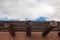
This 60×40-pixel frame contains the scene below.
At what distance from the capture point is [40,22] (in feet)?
18.9

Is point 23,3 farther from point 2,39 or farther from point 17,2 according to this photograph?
point 2,39

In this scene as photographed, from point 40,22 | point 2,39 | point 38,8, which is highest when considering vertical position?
point 38,8

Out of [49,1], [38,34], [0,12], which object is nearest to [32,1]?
[49,1]

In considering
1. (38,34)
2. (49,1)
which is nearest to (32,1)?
(49,1)

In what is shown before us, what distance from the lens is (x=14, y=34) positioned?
6.39 m

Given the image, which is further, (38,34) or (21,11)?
(21,11)

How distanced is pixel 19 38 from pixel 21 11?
206 inches

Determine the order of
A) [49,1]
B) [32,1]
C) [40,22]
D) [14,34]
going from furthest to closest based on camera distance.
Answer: [32,1] → [49,1] → [14,34] → [40,22]

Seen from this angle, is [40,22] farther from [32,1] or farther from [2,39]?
[32,1]

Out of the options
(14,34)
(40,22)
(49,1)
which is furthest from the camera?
(49,1)

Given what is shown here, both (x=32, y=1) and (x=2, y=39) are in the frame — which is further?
(x=32, y=1)

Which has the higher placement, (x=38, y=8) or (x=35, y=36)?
(x=38, y=8)

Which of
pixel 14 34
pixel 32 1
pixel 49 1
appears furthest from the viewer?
pixel 32 1

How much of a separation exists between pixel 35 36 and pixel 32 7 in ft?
18.1
